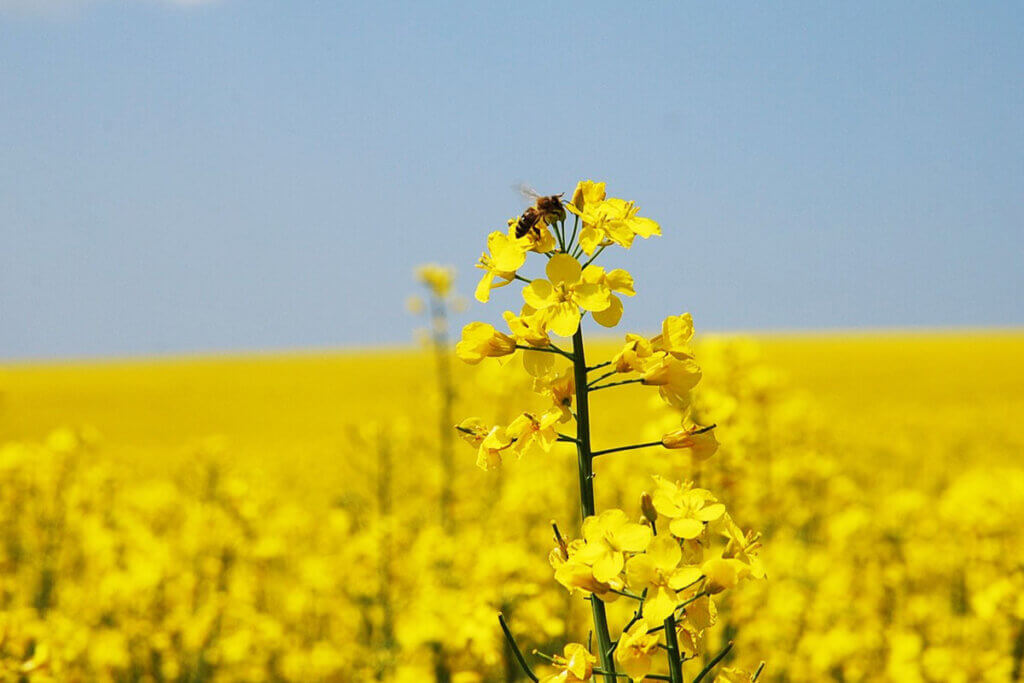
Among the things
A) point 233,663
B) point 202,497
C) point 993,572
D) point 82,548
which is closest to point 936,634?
point 993,572

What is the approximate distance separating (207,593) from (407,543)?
141 centimetres

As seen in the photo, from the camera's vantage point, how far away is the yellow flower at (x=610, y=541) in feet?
5.16

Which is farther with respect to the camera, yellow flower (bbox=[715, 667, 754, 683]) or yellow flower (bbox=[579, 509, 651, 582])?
yellow flower (bbox=[715, 667, 754, 683])

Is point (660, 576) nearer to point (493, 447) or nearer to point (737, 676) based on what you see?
point (737, 676)

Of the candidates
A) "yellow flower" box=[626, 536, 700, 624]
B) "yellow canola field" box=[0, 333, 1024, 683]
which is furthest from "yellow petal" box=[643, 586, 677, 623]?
"yellow canola field" box=[0, 333, 1024, 683]

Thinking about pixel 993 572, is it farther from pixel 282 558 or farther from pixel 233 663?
pixel 282 558

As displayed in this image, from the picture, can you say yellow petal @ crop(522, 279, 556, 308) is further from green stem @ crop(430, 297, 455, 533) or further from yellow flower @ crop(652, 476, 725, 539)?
green stem @ crop(430, 297, 455, 533)

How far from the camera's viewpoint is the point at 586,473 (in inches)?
65.7

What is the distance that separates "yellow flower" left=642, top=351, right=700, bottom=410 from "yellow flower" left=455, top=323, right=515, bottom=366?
0.25 metres

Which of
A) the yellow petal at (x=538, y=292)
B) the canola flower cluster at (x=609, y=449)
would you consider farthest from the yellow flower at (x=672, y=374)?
the yellow petal at (x=538, y=292)

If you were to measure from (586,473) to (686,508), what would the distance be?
0.56 ft

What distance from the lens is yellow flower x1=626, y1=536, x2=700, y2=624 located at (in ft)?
5.14

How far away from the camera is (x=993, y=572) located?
15.7ft

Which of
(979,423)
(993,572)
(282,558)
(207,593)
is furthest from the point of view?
(979,423)
